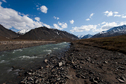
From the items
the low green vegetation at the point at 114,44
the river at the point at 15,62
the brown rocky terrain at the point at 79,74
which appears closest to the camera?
the brown rocky terrain at the point at 79,74

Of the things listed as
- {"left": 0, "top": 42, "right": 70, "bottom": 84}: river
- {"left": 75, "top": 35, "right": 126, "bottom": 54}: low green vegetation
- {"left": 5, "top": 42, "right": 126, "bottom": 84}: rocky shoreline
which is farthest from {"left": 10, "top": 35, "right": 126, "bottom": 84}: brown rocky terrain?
{"left": 75, "top": 35, "right": 126, "bottom": 54}: low green vegetation

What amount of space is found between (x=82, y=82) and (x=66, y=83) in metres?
1.77

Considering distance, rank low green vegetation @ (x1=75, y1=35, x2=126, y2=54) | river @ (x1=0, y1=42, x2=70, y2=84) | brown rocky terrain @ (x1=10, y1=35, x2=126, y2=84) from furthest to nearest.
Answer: low green vegetation @ (x1=75, y1=35, x2=126, y2=54) < river @ (x1=0, y1=42, x2=70, y2=84) < brown rocky terrain @ (x1=10, y1=35, x2=126, y2=84)

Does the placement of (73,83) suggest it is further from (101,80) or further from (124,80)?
(124,80)

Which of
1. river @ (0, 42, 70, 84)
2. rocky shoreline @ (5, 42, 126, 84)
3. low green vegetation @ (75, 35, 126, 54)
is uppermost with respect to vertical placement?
low green vegetation @ (75, 35, 126, 54)

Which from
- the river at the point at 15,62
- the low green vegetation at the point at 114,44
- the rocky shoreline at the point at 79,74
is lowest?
the river at the point at 15,62

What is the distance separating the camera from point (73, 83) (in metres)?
6.14

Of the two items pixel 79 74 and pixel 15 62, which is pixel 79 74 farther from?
pixel 15 62

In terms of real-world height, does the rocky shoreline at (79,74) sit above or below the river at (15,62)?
above

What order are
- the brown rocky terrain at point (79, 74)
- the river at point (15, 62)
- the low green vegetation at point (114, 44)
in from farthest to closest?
the low green vegetation at point (114, 44) → the river at point (15, 62) → the brown rocky terrain at point (79, 74)

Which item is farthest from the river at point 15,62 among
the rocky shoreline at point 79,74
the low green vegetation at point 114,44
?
the low green vegetation at point 114,44

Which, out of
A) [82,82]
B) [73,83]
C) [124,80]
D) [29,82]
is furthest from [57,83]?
[124,80]

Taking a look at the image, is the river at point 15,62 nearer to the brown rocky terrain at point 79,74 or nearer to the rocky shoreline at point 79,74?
the rocky shoreline at point 79,74

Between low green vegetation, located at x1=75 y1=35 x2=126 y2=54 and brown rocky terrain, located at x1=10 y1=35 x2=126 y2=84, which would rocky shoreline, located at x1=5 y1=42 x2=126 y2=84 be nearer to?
brown rocky terrain, located at x1=10 y1=35 x2=126 y2=84
